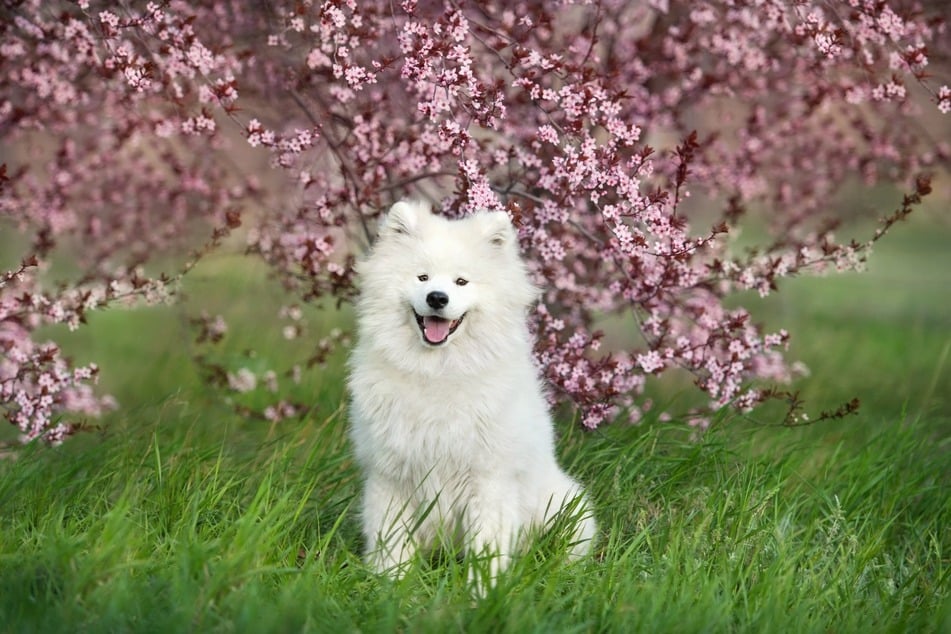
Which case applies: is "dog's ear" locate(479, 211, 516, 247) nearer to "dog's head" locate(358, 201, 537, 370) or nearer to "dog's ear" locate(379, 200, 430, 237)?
"dog's head" locate(358, 201, 537, 370)

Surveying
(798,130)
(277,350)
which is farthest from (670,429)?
(277,350)

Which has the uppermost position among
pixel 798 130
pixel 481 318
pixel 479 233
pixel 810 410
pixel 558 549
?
pixel 798 130

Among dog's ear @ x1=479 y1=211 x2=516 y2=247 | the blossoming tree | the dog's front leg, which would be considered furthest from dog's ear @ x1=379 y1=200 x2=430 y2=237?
the dog's front leg

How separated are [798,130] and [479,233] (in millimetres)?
4483

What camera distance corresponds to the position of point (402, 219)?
4.07 meters

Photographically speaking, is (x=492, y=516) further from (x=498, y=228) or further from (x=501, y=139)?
(x=501, y=139)

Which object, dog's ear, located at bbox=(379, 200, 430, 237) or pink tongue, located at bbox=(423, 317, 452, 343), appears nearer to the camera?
pink tongue, located at bbox=(423, 317, 452, 343)

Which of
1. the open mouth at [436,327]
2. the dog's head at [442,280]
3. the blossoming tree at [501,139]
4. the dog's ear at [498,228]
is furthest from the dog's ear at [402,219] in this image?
the blossoming tree at [501,139]

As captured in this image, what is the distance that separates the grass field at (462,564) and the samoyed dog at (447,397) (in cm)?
18

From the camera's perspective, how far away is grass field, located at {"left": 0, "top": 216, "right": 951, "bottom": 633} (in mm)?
3193

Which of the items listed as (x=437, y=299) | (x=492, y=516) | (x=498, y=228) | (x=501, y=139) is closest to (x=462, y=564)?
(x=492, y=516)

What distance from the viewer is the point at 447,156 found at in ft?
17.7

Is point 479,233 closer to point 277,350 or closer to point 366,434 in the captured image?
point 366,434

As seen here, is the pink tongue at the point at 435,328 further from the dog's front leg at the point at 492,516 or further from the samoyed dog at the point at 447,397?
the dog's front leg at the point at 492,516
